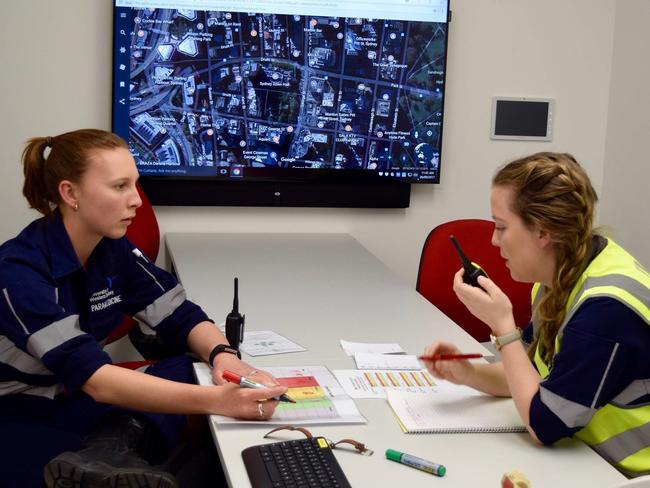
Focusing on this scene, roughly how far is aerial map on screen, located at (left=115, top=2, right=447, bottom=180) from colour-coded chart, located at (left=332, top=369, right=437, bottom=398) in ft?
6.06

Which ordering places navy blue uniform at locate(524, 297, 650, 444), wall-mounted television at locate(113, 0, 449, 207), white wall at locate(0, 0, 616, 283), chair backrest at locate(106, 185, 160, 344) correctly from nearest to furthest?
navy blue uniform at locate(524, 297, 650, 444)
chair backrest at locate(106, 185, 160, 344)
wall-mounted television at locate(113, 0, 449, 207)
white wall at locate(0, 0, 616, 283)

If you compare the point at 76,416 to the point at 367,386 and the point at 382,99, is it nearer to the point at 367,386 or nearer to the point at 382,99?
the point at 367,386

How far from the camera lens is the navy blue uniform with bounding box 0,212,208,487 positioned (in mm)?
1906

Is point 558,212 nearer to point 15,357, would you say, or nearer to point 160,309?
point 160,309

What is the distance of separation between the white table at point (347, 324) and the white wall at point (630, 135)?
1309 millimetres

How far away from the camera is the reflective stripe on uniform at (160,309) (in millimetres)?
2385

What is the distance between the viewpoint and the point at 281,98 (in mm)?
3680

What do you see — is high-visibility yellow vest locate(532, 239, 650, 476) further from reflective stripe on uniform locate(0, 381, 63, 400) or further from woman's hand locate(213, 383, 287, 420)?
reflective stripe on uniform locate(0, 381, 63, 400)

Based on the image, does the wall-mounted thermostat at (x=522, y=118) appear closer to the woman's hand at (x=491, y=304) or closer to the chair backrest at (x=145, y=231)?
the chair backrest at (x=145, y=231)

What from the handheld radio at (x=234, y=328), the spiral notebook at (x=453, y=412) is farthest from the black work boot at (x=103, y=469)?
the spiral notebook at (x=453, y=412)

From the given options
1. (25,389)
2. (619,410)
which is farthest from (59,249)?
(619,410)

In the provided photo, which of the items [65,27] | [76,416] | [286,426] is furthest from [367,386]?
[65,27]

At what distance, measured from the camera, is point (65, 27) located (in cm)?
353

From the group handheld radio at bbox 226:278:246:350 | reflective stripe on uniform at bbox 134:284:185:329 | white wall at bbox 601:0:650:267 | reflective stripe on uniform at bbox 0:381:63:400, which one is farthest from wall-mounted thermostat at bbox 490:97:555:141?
reflective stripe on uniform at bbox 0:381:63:400
